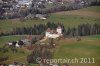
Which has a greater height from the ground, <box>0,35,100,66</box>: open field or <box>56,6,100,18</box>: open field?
<box>56,6,100,18</box>: open field

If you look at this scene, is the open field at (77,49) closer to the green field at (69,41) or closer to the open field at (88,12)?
the green field at (69,41)

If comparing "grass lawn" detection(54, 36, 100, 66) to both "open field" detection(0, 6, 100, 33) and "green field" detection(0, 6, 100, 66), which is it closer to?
"green field" detection(0, 6, 100, 66)

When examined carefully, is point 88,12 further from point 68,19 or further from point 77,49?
point 77,49

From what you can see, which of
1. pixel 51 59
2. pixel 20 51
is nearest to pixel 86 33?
pixel 51 59

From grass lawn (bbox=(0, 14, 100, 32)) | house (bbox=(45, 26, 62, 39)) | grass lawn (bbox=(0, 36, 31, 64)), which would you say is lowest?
grass lawn (bbox=(0, 36, 31, 64))

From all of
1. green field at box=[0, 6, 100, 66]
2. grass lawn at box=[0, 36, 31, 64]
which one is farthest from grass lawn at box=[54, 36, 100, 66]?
grass lawn at box=[0, 36, 31, 64]

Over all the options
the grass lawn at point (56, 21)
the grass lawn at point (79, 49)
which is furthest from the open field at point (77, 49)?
the grass lawn at point (56, 21)

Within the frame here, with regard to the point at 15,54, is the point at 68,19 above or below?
above

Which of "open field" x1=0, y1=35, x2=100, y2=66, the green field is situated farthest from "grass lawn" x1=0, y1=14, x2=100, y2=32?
"open field" x1=0, y1=35, x2=100, y2=66

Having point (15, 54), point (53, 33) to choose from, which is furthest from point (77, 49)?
point (15, 54)
